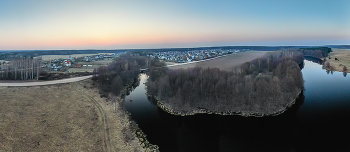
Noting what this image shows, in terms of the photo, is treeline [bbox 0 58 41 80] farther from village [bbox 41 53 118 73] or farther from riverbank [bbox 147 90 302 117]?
riverbank [bbox 147 90 302 117]

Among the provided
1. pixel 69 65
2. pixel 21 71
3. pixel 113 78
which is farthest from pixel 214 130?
pixel 69 65

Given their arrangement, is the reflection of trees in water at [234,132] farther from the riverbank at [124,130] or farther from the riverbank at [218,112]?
the riverbank at [124,130]

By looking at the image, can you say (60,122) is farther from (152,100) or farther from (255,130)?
(255,130)

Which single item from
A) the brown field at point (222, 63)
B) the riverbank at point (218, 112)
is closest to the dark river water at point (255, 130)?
the riverbank at point (218, 112)

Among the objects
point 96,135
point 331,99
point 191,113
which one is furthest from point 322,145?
point 96,135

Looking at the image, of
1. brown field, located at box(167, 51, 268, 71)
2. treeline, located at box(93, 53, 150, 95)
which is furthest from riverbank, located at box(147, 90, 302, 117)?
brown field, located at box(167, 51, 268, 71)
